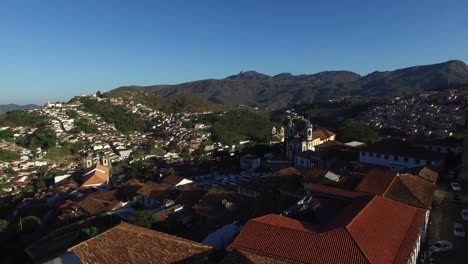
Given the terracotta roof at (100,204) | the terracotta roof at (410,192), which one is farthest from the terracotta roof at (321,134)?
the terracotta roof at (410,192)

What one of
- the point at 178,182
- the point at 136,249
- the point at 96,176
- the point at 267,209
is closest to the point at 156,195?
the point at 178,182

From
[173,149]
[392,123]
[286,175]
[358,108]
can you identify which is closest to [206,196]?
[286,175]

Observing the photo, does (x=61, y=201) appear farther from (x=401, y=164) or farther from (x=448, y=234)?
(x=448, y=234)

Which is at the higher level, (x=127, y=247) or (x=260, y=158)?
(x=127, y=247)

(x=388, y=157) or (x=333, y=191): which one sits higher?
(x=333, y=191)

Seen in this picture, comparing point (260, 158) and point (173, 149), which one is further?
point (173, 149)

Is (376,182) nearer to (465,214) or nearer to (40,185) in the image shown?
(465,214)

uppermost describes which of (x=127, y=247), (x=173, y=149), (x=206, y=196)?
(x=127, y=247)
